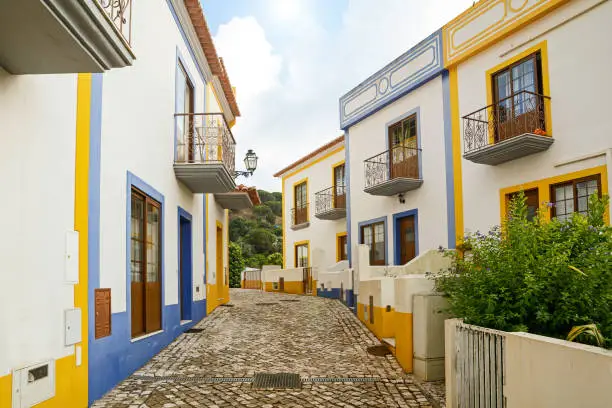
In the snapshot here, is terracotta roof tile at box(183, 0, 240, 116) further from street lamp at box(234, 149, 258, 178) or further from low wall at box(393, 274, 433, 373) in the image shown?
low wall at box(393, 274, 433, 373)

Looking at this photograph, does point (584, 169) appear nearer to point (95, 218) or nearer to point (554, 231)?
point (554, 231)

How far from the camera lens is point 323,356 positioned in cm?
723

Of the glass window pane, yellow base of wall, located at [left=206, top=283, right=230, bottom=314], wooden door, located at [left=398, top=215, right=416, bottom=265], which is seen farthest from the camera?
wooden door, located at [left=398, top=215, right=416, bottom=265]

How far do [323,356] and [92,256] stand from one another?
11.4 feet

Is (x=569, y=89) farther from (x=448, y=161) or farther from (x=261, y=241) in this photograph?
(x=261, y=241)

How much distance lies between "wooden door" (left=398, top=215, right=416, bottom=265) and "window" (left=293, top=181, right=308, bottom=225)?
8995 mm

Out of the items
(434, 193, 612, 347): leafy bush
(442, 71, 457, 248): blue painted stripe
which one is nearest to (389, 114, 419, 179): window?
(442, 71, 457, 248): blue painted stripe

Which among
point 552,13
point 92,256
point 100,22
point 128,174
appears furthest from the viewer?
point 552,13

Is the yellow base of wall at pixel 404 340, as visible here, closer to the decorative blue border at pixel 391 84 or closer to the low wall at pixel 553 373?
A: the low wall at pixel 553 373

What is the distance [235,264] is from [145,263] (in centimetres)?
1984

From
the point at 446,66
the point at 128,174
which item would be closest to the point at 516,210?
the point at 128,174

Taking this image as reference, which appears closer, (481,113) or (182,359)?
(182,359)

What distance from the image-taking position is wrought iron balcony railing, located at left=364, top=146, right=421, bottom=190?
43.3ft

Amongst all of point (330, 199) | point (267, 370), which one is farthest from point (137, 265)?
point (330, 199)
